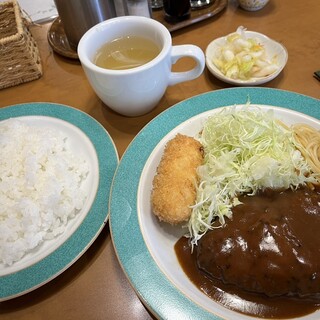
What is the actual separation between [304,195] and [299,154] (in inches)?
9.8

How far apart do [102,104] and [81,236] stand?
0.85 meters

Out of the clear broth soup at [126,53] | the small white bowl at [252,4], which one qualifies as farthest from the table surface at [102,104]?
the clear broth soup at [126,53]

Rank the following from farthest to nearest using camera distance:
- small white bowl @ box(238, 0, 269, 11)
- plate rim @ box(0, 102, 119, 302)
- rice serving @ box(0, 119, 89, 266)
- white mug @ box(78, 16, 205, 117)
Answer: small white bowl @ box(238, 0, 269, 11) < white mug @ box(78, 16, 205, 117) < rice serving @ box(0, 119, 89, 266) < plate rim @ box(0, 102, 119, 302)

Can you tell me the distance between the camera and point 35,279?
1.08 meters

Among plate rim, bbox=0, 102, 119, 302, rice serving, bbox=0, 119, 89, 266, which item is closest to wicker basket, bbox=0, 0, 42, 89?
rice serving, bbox=0, 119, 89, 266

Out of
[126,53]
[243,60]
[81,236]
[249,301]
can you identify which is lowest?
[249,301]

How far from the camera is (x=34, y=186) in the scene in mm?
1305

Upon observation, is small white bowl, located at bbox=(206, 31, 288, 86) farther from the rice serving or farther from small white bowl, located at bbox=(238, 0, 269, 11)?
the rice serving

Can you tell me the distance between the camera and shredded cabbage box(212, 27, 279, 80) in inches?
66.4

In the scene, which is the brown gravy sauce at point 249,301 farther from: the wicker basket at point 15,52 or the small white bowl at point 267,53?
the wicker basket at point 15,52

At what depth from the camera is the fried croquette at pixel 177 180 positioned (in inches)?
46.0

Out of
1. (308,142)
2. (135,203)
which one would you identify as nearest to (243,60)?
(308,142)

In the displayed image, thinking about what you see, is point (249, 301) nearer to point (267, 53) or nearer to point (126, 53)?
point (126, 53)

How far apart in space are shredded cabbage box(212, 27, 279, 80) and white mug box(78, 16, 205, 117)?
297 mm
